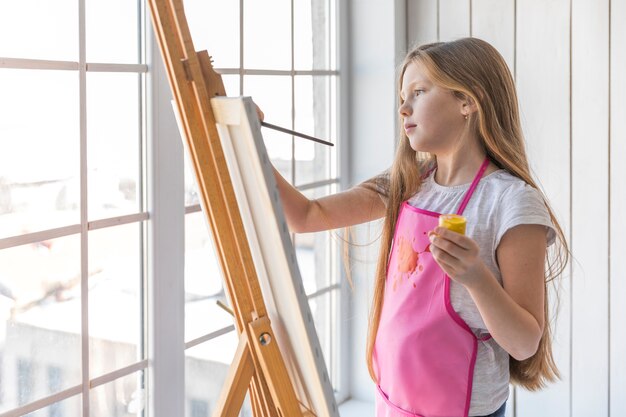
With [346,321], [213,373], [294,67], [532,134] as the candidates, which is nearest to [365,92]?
[294,67]

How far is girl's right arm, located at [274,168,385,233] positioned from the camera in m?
1.99

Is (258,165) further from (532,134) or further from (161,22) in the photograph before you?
(532,134)

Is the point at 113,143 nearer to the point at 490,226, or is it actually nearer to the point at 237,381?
the point at 237,381

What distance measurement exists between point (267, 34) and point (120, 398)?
110 cm

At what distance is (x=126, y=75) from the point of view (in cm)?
209

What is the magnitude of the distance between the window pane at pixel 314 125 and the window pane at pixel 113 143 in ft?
2.62

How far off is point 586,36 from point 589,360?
0.98 meters

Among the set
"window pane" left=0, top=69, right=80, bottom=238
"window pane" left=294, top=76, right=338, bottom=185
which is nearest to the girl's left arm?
"window pane" left=0, top=69, right=80, bottom=238

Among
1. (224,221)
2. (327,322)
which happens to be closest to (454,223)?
(224,221)

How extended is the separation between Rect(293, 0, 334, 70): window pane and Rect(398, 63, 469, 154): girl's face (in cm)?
96

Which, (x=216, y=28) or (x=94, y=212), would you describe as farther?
(x=216, y=28)

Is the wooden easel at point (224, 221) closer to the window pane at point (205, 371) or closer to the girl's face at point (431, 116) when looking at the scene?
the girl's face at point (431, 116)

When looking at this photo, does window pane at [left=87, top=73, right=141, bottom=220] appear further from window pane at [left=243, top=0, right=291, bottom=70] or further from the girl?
window pane at [left=243, top=0, right=291, bottom=70]

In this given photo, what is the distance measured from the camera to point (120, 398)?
7.08ft
